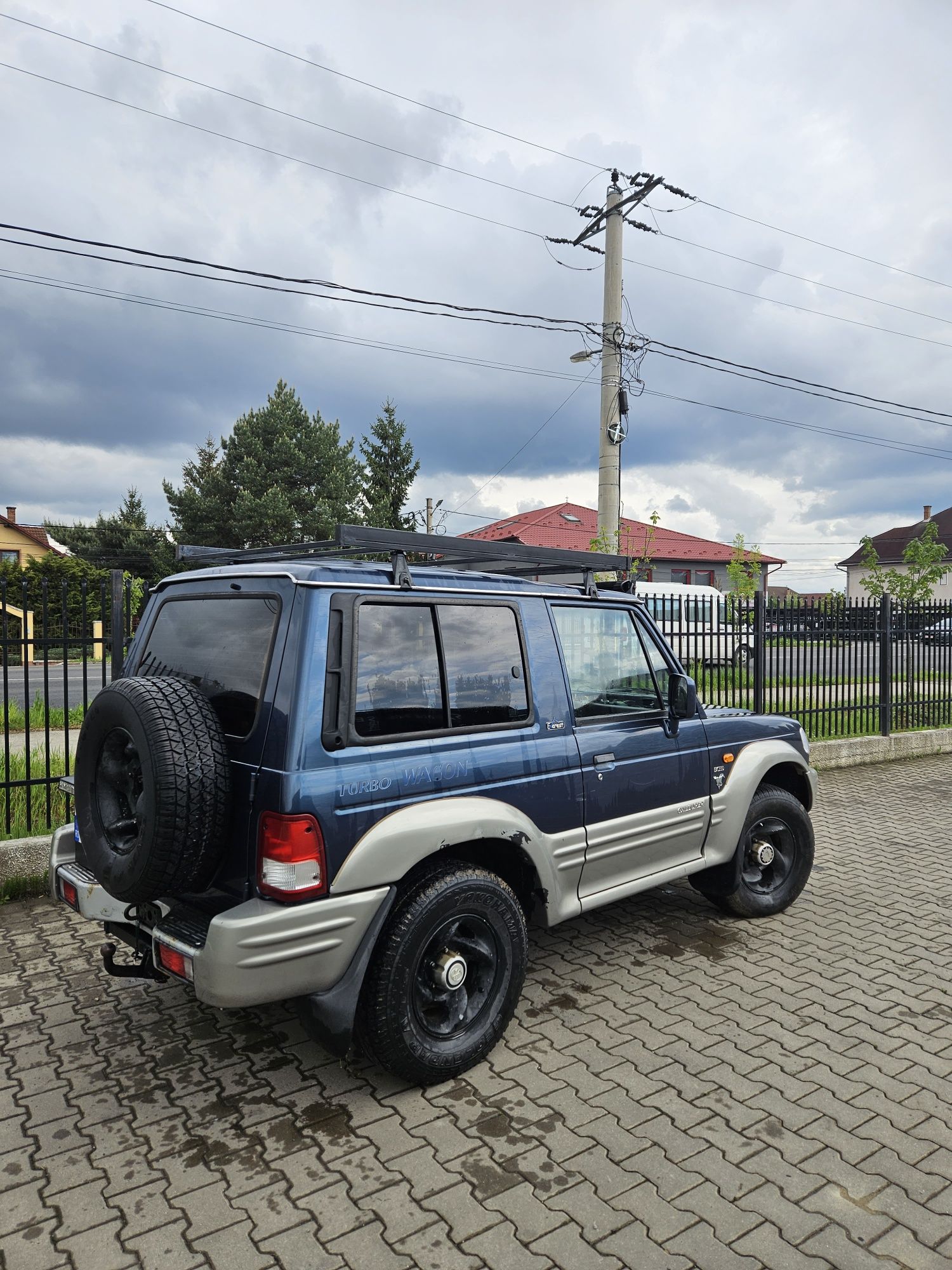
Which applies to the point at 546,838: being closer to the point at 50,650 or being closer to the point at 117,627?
the point at 117,627

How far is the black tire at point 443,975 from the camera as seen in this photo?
9.12 ft

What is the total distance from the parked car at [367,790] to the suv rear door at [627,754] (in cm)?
2

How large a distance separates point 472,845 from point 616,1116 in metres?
1.10

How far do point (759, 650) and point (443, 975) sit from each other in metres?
7.31

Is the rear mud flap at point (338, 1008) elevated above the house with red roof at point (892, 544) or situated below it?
below

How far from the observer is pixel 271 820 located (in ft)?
8.54

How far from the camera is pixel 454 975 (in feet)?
9.76

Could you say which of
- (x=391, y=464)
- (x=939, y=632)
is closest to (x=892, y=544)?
(x=391, y=464)

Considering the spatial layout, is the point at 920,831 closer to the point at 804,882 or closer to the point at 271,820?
the point at 804,882

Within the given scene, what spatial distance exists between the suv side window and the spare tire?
169 cm

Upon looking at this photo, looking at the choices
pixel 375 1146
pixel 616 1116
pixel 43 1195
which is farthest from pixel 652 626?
pixel 43 1195

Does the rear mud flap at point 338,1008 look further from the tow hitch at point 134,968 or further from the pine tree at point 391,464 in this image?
the pine tree at point 391,464

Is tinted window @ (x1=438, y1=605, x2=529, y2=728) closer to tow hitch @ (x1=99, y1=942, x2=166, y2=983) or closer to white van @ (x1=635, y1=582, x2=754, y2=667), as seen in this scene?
tow hitch @ (x1=99, y1=942, x2=166, y2=983)

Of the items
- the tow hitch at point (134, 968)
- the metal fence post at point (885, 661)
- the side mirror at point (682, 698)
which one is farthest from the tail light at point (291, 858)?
the metal fence post at point (885, 661)
